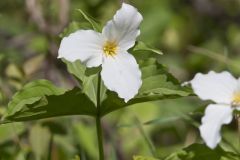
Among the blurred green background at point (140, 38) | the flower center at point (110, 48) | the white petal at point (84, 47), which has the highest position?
the white petal at point (84, 47)

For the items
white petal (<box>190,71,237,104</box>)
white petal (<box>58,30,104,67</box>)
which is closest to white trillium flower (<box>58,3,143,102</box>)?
white petal (<box>58,30,104,67</box>)

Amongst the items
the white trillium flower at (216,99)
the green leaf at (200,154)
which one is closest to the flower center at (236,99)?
the white trillium flower at (216,99)

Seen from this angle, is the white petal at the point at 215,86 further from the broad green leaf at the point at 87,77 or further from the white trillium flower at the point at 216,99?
the broad green leaf at the point at 87,77

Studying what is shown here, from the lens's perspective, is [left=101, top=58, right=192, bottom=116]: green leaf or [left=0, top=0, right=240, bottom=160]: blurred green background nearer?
[left=101, top=58, right=192, bottom=116]: green leaf

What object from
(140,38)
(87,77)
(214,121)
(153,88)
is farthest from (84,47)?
(140,38)

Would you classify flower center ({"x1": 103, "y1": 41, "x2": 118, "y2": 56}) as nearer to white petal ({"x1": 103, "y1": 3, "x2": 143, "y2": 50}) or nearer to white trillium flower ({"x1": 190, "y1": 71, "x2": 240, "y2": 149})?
white petal ({"x1": 103, "y1": 3, "x2": 143, "y2": 50})
